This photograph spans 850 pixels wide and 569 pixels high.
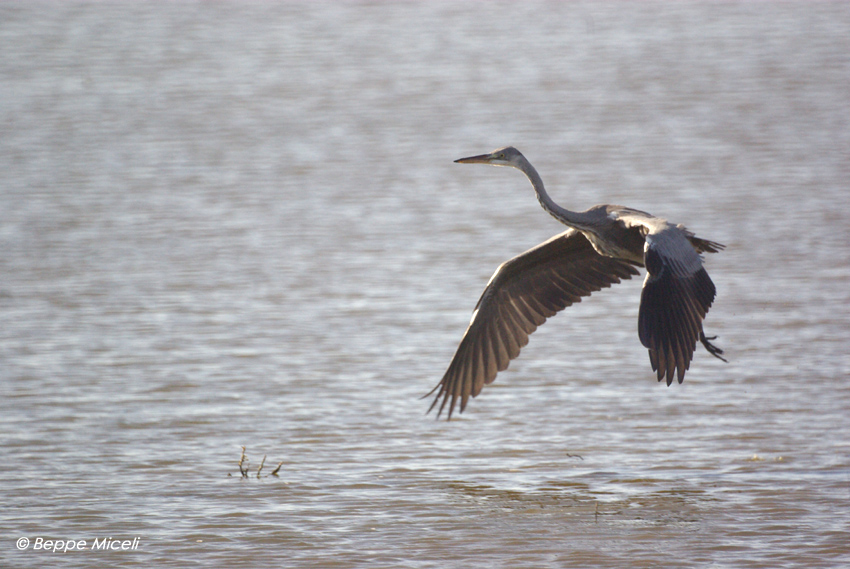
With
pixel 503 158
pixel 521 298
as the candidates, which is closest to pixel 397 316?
Result: pixel 521 298

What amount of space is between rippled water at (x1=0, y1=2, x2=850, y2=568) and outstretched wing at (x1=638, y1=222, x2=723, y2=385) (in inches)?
37.0

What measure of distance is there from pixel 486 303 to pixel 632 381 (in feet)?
5.28

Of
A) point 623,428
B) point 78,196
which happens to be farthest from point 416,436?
point 78,196

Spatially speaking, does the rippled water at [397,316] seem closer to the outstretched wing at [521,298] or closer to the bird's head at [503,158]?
the outstretched wing at [521,298]

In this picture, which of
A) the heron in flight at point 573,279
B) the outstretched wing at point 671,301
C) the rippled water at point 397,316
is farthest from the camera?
the rippled water at point 397,316

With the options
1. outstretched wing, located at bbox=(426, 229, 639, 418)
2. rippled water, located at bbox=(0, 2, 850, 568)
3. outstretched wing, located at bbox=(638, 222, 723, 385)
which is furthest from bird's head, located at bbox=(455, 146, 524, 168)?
rippled water, located at bbox=(0, 2, 850, 568)

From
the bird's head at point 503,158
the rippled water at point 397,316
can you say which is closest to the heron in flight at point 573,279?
the bird's head at point 503,158

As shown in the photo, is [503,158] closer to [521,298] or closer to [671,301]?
[521,298]

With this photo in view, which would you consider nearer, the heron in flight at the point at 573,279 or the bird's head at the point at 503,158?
the heron in flight at the point at 573,279

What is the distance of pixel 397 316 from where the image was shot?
35.5ft

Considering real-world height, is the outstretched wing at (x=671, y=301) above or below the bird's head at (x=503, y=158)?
below

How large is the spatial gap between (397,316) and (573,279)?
2765 millimetres

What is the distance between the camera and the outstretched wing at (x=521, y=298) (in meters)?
7.93

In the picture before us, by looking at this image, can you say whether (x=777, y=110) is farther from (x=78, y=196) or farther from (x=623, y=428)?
→ (x=623, y=428)
